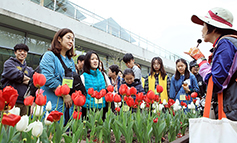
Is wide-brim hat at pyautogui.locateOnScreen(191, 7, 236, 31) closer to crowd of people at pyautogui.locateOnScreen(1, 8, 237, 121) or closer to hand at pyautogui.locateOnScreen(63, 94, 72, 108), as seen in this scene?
crowd of people at pyautogui.locateOnScreen(1, 8, 237, 121)

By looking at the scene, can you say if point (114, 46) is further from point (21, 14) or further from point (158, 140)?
point (158, 140)

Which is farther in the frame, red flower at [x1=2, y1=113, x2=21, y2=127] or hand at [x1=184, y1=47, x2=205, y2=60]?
hand at [x1=184, y1=47, x2=205, y2=60]

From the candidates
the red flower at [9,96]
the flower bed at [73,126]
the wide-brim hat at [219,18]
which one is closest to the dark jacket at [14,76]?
the flower bed at [73,126]

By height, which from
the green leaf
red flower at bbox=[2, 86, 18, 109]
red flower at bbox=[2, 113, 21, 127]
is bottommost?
the green leaf

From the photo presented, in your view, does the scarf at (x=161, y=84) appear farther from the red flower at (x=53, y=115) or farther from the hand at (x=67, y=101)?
the red flower at (x=53, y=115)

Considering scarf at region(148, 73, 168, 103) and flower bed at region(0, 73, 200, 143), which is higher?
scarf at region(148, 73, 168, 103)

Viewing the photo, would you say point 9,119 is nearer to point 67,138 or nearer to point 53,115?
point 53,115

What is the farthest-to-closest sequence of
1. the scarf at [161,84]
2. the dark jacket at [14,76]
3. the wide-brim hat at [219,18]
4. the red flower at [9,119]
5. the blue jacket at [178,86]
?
the scarf at [161,84]
the blue jacket at [178,86]
the dark jacket at [14,76]
the wide-brim hat at [219,18]
the red flower at [9,119]

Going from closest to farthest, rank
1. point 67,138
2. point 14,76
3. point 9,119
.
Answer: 1. point 9,119
2. point 67,138
3. point 14,76

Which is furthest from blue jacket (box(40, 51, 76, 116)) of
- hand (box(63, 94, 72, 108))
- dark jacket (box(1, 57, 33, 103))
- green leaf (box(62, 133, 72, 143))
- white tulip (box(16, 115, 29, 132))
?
dark jacket (box(1, 57, 33, 103))

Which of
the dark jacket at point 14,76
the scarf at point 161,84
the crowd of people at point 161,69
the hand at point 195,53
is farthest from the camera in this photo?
the scarf at point 161,84

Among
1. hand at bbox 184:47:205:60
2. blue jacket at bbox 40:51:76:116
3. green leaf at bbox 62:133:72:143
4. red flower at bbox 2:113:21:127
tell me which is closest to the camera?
red flower at bbox 2:113:21:127

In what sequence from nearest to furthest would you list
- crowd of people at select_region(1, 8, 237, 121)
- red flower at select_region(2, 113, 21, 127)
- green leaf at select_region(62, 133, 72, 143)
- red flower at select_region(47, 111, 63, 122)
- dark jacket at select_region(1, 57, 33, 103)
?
red flower at select_region(2, 113, 21, 127), red flower at select_region(47, 111, 63, 122), green leaf at select_region(62, 133, 72, 143), crowd of people at select_region(1, 8, 237, 121), dark jacket at select_region(1, 57, 33, 103)

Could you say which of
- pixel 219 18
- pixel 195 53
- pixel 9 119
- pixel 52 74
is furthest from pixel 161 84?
pixel 9 119
